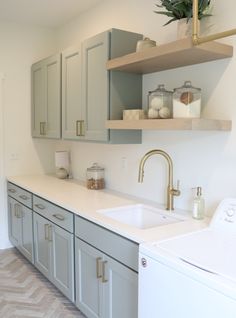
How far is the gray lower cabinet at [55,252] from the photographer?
2396 millimetres

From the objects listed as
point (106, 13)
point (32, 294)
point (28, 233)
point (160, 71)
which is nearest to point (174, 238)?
point (160, 71)

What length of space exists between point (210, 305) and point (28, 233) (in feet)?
7.56

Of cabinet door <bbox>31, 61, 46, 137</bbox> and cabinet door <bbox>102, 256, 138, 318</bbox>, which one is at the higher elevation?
cabinet door <bbox>31, 61, 46, 137</bbox>

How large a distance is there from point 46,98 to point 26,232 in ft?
4.62

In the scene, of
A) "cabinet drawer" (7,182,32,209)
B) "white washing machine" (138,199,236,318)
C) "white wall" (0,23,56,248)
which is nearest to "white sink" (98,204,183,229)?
"white washing machine" (138,199,236,318)

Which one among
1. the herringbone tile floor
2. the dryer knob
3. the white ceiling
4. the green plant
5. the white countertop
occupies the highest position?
the white ceiling

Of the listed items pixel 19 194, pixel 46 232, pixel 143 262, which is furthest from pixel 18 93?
pixel 143 262

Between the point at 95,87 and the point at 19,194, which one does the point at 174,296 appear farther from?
the point at 19,194

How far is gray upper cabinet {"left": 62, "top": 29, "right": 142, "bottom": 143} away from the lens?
247 cm

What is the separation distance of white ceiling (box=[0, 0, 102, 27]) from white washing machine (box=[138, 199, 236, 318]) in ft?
7.96

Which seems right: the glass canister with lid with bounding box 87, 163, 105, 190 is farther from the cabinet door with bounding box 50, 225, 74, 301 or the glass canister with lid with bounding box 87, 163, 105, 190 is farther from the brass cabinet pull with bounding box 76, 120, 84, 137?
the cabinet door with bounding box 50, 225, 74, 301

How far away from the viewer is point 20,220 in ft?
11.0

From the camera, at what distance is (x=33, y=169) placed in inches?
154

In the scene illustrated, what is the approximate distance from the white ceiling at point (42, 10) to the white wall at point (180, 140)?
0.48 feet
